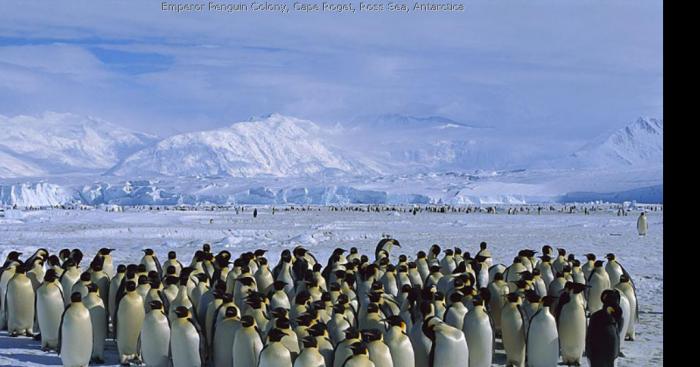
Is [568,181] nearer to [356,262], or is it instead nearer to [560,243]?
[560,243]

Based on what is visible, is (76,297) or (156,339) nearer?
(156,339)

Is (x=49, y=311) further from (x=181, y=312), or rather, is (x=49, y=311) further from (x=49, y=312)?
(x=181, y=312)

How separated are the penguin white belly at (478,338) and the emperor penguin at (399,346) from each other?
837 mm

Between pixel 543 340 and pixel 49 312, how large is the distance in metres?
4.18

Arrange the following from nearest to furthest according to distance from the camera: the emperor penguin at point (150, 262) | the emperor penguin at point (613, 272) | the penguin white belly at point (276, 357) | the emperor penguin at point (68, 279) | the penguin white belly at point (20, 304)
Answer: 1. the penguin white belly at point (276, 357)
2. the penguin white belly at point (20, 304)
3. the emperor penguin at point (68, 279)
4. the emperor penguin at point (613, 272)
5. the emperor penguin at point (150, 262)

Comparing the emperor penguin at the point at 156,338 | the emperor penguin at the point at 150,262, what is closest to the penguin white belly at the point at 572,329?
the emperor penguin at the point at 156,338

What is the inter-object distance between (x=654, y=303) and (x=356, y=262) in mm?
4025

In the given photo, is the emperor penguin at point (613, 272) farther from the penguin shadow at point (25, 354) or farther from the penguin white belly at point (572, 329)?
the penguin shadow at point (25, 354)

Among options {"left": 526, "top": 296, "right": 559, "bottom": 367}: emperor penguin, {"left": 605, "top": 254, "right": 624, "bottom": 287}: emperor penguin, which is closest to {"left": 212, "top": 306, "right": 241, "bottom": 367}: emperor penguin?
{"left": 526, "top": 296, "right": 559, "bottom": 367}: emperor penguin

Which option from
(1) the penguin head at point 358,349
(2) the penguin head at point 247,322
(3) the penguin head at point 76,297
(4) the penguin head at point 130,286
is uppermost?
(4) the penguin head at point 130,286

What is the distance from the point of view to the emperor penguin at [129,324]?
670 cm

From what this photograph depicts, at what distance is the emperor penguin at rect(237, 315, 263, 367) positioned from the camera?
561 centimetres

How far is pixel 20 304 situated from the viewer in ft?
25.4

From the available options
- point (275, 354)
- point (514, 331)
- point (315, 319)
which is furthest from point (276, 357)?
point (514, 331)
